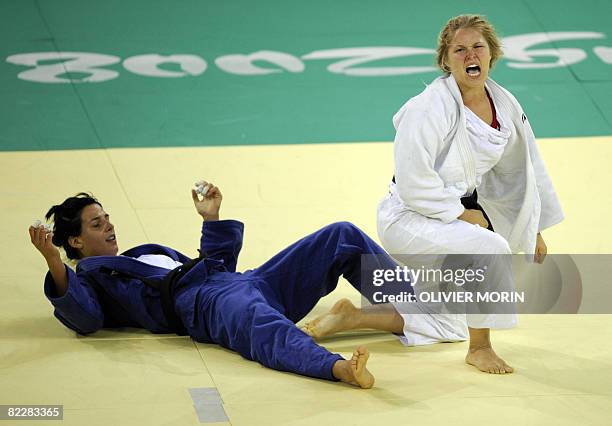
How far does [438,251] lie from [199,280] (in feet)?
3.12

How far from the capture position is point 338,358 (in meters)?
4.13

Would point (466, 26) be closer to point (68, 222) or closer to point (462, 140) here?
point (462, 140)

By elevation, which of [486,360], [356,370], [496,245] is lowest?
[486,360]

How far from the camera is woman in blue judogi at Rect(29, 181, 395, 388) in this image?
4448mm

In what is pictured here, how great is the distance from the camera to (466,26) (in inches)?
186

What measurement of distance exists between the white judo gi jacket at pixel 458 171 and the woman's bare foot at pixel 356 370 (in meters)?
0.77

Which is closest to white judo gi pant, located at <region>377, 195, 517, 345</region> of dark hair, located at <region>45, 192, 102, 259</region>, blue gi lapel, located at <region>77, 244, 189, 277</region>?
blue gi lapel, located at <region>77, 244, 189, 277</region>

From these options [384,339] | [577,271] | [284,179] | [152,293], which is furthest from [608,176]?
[152,293]

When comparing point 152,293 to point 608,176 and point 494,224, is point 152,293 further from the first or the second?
point 608,176

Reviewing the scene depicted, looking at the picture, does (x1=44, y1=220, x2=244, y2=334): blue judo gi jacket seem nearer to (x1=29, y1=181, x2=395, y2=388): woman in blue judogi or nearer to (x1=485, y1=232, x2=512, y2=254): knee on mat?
(x1=29, y1=181, x2=395, y2=388): woman in blue judogi

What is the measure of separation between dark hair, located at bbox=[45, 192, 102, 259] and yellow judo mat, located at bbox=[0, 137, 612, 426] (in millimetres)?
289

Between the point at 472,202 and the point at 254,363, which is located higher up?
the point at 472,202

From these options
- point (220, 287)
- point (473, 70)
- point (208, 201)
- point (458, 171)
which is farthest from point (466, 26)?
point (220, 287)

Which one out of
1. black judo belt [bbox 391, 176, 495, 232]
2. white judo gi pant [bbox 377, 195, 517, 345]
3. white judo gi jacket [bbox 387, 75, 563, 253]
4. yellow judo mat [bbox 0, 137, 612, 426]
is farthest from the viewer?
black judo belt [bbox 391, 176, 495, 232]
